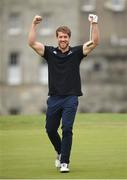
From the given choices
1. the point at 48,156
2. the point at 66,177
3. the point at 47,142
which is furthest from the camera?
the point at 47,142

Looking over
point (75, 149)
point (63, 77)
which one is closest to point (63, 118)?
point (63, 77)

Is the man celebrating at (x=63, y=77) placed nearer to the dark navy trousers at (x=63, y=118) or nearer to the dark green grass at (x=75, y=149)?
the dark navy trousers at (x=63, y=118)

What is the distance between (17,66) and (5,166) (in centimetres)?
9381

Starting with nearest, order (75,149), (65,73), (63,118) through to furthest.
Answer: (63,118)
(65,73)
(75,149)

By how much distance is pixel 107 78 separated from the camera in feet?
350

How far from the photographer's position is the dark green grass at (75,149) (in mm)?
15184

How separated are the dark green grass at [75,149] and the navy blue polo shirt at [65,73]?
3.54 feet

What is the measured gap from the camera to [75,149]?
61.6ft

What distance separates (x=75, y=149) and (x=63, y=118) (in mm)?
3347

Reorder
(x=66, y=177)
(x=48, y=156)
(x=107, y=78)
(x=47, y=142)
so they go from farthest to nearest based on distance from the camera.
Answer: (x=107, y=78) → (x=47, y=142) → (x=48, y=156) → (x=66, y=177)

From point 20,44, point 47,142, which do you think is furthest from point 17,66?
point 47,142

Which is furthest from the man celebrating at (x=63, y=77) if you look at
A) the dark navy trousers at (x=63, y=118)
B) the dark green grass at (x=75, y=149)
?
the dark green grass at (x=75, y=149)

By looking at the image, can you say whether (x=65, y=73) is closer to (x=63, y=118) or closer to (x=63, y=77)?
(x=63, y=77)

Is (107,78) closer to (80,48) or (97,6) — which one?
(97,6)
